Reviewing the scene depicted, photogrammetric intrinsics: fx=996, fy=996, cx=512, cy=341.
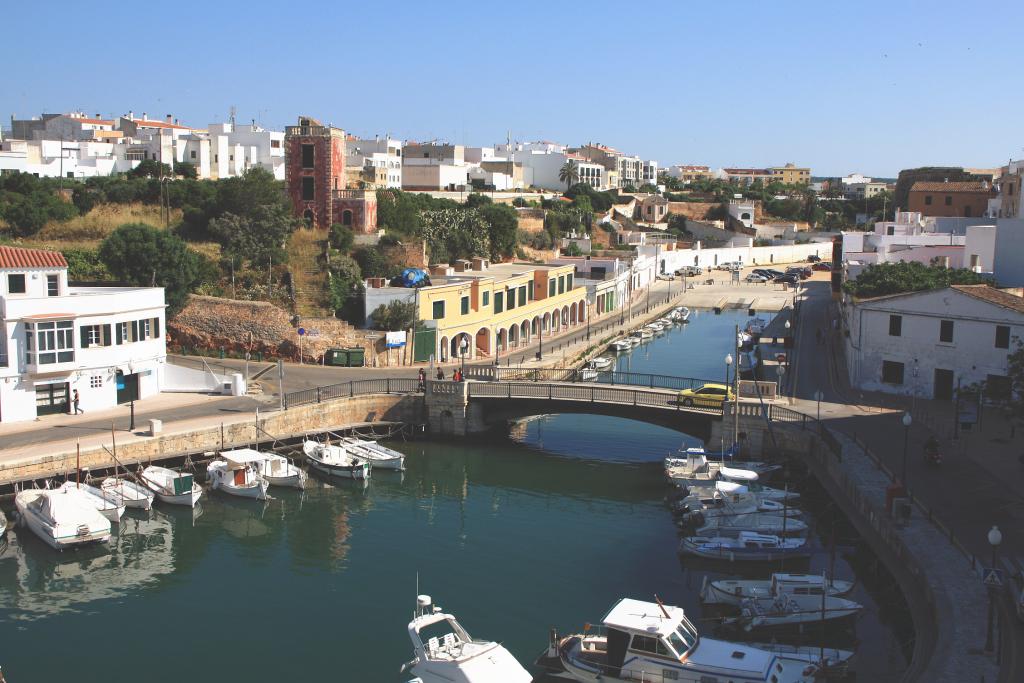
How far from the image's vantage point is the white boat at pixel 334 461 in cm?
3441

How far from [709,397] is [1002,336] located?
35.7 feet

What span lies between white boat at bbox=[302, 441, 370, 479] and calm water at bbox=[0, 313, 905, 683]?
0.53 meters

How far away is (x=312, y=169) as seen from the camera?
61.2 m

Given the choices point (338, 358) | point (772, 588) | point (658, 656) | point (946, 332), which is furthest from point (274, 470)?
point (946, 332)

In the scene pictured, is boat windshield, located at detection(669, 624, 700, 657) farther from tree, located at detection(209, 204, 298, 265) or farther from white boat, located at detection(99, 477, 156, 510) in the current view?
tree, located at detection(209, 204, 298, 265)

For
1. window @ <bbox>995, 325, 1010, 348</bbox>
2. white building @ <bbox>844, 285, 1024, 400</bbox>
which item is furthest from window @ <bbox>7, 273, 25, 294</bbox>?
window @ <bbox>995, 325, 1010, 348</bbox>

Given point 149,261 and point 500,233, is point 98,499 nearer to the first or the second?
point 149,261

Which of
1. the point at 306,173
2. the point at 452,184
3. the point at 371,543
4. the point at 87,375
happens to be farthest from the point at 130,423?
the point at 452,184

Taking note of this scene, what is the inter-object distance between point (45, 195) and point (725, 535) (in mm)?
47543

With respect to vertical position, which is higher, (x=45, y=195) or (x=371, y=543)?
(x=45, y=195)

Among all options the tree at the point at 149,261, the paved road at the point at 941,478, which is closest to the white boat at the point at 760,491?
the paved road at the point at 941,478

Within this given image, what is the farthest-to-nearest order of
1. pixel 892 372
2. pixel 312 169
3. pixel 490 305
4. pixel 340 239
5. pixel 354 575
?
pixel 312 169, pixel 340 239, pixel 490 305, pixel 892 372, pixel 354 575

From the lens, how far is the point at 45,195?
58.5 metres

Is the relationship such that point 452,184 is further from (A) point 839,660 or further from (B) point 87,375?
(A) point 839,660
